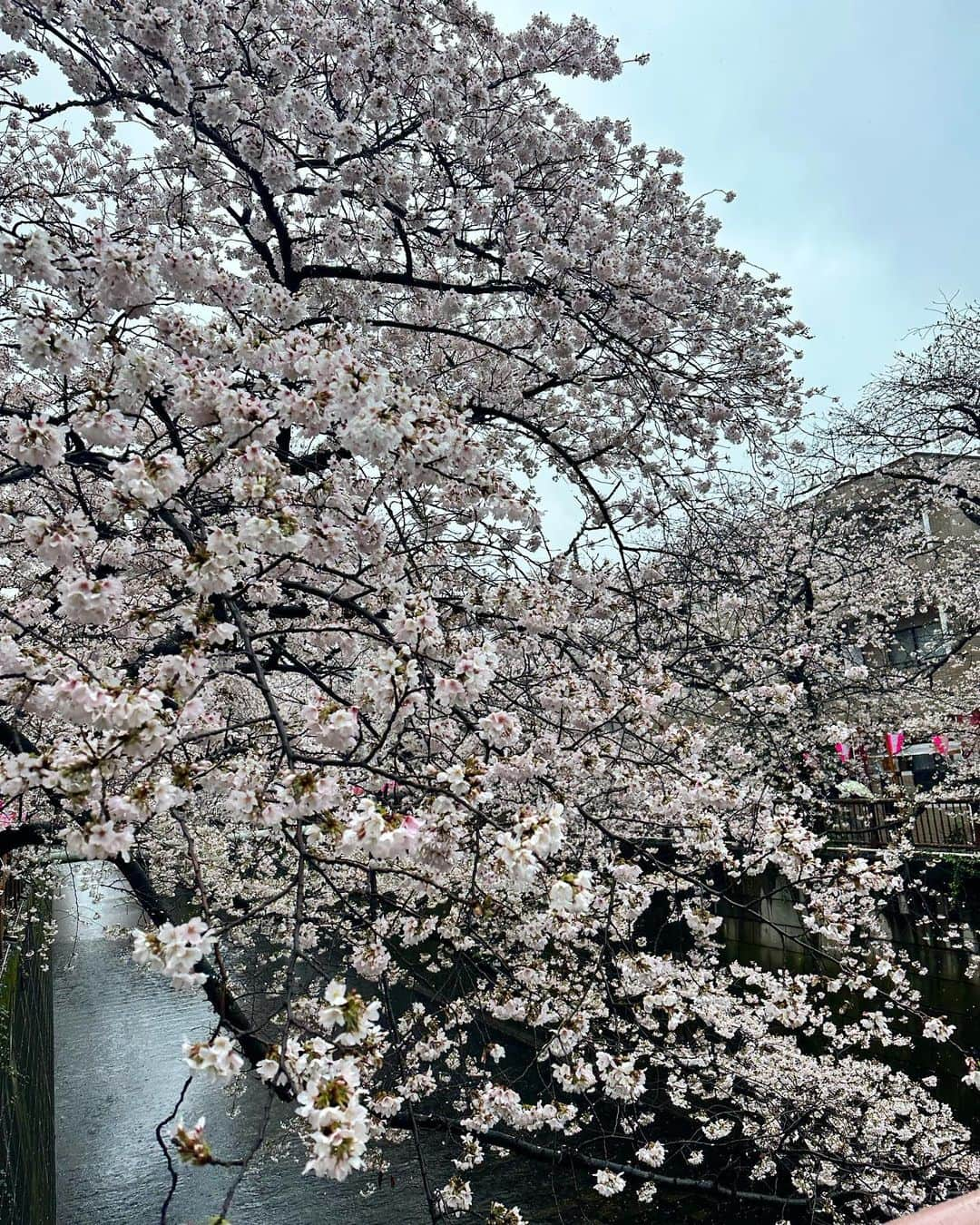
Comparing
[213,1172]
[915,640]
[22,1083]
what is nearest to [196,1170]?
[213,1172]

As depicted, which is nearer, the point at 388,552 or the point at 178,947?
the point at 178,947

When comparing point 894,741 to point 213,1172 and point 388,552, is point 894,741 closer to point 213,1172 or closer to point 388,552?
point 213,1172

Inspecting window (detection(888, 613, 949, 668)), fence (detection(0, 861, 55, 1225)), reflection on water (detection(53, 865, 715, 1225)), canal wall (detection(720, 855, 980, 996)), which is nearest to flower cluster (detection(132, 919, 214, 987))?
fence (detection(0, 861, 55, 1225))

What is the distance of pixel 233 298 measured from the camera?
3.62 metres

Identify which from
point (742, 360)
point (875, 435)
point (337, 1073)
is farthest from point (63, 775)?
point (875, 435)

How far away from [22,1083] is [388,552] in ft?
16.8

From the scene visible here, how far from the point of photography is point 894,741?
1474 centimetres

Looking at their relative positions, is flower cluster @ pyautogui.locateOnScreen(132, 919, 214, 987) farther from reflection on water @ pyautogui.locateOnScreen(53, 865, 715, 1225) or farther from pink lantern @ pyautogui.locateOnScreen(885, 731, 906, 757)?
pink lantern @ pyautogui.locateOnScreen(885, 731, 906, 757)

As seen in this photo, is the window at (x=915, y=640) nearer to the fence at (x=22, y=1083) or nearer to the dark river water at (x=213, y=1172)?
the dark river water at (x=213, y=1172)

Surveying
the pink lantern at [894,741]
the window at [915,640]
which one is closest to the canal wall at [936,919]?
the pink lantern at [894,741]

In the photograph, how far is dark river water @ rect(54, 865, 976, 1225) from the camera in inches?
326

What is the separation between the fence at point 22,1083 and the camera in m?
4.70

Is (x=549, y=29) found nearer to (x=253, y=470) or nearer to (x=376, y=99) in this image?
(x=376, y=99)

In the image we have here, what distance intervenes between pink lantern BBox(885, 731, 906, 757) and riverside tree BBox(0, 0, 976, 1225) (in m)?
8.27
